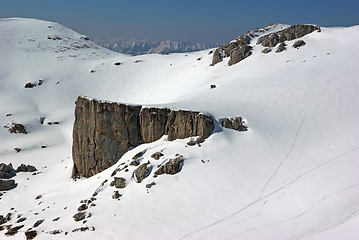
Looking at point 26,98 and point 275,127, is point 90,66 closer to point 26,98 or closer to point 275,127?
point 26,98

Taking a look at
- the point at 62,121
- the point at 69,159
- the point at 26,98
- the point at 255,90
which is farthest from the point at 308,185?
the point at 26,98

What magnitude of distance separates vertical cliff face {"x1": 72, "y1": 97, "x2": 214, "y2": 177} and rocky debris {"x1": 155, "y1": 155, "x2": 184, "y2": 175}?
11.0ft

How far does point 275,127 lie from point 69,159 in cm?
2750

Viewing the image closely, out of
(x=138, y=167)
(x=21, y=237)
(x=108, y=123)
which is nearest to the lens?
(x=21, y=237)

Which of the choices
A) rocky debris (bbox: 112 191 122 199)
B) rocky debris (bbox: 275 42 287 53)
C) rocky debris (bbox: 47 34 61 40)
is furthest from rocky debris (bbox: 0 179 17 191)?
rocky debris (bbox: 47 34 61 40)

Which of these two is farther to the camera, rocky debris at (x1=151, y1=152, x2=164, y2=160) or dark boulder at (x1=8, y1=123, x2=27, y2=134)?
dark boulder at (x1=8, y1=123, x2=27, y2=134)

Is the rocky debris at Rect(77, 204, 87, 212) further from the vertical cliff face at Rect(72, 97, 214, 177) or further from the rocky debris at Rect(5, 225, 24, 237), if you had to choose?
the vertical cliff face at Rect(72, 97, 214, 177)

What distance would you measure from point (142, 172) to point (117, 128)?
280 inches

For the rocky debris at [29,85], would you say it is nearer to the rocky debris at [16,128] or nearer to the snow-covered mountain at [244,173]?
the snow-covered mountain at [244,173]

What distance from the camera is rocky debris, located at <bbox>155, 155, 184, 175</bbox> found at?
17016 millimetres

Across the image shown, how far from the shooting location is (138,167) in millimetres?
18328

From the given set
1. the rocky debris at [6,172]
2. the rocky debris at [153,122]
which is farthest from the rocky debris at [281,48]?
the rocky debris at [6,172]

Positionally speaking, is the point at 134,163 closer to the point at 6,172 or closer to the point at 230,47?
the point at 6,172

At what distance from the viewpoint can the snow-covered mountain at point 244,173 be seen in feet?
42.3
